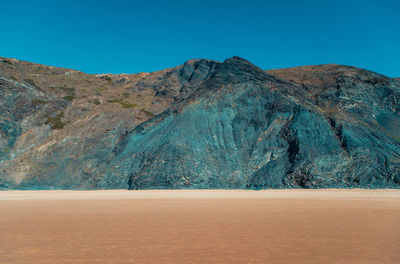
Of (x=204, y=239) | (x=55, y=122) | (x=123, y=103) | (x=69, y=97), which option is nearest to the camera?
(x=204, y=239)

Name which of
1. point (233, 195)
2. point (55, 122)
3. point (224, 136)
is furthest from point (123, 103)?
point (233, 195)

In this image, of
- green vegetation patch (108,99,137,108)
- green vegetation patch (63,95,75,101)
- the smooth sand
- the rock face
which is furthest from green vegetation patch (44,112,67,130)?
the smooth sand

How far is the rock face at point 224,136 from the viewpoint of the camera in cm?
3284

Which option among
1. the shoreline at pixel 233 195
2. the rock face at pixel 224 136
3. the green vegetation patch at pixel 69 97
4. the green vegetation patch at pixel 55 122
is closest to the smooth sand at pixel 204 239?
the shoreline at pixel 233 195

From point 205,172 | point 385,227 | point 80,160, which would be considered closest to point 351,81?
point 205,172

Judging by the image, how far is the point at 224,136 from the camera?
37812 mm

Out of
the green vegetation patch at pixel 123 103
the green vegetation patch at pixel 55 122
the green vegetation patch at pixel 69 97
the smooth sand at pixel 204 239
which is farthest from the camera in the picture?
the green vegetation patch at pixel 69 97

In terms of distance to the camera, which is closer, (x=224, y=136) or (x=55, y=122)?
(x=224, y=136)

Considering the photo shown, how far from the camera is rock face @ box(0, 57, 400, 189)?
32.8 meters

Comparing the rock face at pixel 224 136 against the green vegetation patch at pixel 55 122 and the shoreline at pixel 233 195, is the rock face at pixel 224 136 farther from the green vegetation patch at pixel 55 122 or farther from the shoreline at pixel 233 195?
the shoreline at pixel 233 195

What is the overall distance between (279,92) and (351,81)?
12448 mm

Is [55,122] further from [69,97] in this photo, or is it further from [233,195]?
[233,195]

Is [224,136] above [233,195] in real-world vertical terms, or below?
above

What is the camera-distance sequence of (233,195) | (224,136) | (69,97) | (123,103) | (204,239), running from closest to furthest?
Result: (204,239), (233,195), (224,136), (123,103), (69,97)
